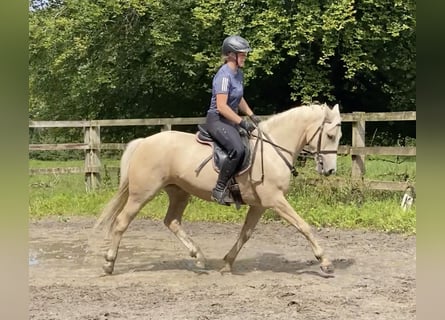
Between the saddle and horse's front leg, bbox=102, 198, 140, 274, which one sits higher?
the saddle

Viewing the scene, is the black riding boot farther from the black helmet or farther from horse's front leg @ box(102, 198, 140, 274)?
the black helmet

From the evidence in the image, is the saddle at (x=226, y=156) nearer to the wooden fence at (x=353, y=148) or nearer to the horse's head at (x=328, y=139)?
the horse's head at (x=328, y=139)

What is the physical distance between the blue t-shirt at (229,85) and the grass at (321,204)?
302 centimetres

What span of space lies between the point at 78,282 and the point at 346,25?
1162 cm

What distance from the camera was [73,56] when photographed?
53.1ft

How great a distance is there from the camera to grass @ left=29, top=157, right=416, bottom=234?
776 centimetres

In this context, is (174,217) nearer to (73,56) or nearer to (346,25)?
(346,25)

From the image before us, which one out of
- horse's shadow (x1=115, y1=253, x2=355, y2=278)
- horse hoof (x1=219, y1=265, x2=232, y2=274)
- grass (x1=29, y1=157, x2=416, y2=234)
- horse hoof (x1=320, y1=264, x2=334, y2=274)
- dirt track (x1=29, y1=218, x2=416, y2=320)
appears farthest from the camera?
grass (x1=29, y1=157, x2=416, y2=234)

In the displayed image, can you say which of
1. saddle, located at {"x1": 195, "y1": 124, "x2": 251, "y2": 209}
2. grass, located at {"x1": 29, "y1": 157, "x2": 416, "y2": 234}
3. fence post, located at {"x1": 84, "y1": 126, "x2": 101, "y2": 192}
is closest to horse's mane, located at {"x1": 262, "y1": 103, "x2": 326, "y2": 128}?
saddle, located at {"x1": 195, "y1": 124, "x2": 251, "y2": 209}

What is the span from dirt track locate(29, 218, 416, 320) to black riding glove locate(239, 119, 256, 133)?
4.81 ft

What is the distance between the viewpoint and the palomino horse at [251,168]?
17.4 feet

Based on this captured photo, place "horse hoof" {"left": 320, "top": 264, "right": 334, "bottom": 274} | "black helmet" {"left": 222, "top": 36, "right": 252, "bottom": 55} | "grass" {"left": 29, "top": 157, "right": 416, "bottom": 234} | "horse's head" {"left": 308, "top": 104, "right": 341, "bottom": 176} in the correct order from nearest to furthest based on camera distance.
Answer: "black helmet" {"left": 222, "top": 36, "right": 252, "bottom": 55}, "horse hoof" {"left": 320, "top": 264, "right": 334, "bottom": 274}, "horse's head" {"left": 308, "top": 104, "right": 341, "bottom": 176}, "grass" {"left": 29, "top": 157, "right": 416, "bottom": 234}

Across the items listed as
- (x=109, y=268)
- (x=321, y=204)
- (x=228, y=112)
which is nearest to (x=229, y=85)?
(x=228, y=112)
